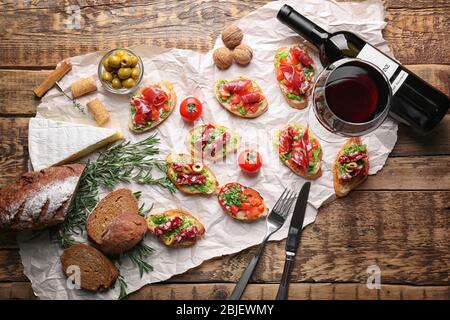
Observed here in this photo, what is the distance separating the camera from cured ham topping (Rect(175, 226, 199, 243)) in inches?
107

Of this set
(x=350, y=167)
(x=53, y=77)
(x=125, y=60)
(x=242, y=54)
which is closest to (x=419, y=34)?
(x=350, y=167)

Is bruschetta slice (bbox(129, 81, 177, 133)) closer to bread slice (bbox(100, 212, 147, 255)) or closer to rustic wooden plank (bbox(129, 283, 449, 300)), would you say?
bread slice (bbox(100, 212, 147, 255))

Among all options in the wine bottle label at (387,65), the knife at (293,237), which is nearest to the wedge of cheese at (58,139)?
the knife at (293,237)

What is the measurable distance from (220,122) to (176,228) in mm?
650

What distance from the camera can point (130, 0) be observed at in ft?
9.73

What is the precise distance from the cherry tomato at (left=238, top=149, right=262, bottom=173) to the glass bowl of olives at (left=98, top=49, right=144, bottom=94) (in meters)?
0.72

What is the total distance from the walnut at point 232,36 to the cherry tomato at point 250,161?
24.1 inches

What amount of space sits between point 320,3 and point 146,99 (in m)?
1.13

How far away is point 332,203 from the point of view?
2838 mm

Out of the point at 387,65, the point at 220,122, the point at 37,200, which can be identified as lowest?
the point at 37,200

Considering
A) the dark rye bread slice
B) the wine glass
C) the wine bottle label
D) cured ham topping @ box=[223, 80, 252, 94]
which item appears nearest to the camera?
the wine glass

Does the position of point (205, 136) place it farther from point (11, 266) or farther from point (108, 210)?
point (11, 266)

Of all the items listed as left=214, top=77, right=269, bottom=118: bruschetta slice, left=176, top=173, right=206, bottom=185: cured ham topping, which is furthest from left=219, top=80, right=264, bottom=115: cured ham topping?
left=176, top=173, right=206, bottom=185: cured ham topping
